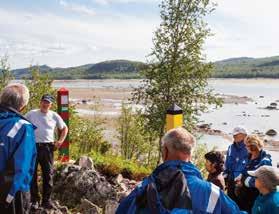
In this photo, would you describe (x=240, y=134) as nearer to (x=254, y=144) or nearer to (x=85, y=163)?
(x=254, y=144)

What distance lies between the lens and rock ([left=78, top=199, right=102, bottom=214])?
7578 millimetres

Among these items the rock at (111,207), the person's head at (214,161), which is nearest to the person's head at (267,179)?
the person's head at (214,161)

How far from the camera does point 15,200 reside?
4906 mm

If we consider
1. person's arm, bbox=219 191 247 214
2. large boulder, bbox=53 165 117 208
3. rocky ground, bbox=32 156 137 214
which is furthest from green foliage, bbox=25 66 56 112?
person's arm, bbox=219 191 247 214

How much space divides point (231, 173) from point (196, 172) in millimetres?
4282

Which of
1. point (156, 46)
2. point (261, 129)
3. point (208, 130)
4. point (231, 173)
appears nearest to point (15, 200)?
point (231, 173)

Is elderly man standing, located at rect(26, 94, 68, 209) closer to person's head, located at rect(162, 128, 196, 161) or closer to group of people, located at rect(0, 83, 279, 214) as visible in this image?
group of people, located at rect(0, 83, 279, 214)

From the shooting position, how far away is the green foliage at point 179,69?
18734 mm

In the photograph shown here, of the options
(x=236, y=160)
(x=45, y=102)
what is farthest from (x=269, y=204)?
(x=45, y=102)

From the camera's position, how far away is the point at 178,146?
11.1 feet

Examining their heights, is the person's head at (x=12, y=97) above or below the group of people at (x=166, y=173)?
above

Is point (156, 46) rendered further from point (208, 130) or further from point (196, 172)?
point (208, 130)

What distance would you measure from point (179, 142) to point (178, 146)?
28 millimetres

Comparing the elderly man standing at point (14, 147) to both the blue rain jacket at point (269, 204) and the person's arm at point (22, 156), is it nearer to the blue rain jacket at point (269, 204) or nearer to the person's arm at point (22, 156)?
the person's arm at point (22, 156)
